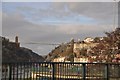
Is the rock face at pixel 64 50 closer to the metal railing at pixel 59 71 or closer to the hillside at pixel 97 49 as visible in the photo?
the hillside at pixel 97 49

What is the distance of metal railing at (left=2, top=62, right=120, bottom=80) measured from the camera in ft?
28.7

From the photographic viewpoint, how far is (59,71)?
31.9 feet

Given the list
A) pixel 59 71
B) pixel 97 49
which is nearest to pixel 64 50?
pixel 97 49

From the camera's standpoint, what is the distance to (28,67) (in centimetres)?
898

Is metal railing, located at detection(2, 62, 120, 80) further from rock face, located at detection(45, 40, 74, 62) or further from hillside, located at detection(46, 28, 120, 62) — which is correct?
hillside, located at detection(46, 28, 120, 62)

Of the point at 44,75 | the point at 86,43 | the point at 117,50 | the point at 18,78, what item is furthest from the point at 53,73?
the point at 86,43

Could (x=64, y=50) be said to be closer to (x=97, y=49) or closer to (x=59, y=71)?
(x=97, y=49)

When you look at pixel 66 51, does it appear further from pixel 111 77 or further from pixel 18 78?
pixel 18 78

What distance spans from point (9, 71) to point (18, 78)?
34 cm

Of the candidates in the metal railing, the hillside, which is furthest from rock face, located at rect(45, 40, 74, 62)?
the metal railing

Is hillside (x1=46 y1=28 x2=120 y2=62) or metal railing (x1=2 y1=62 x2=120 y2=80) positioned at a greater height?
hillside (x1=46 y1=28 x2=120 y2=62)

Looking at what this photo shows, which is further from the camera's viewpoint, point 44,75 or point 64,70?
point 64,70

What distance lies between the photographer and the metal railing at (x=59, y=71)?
8.76 metres

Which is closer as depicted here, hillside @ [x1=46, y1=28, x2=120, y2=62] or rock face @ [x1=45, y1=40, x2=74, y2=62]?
rock face @ [x1=45, y1=40, x2=74, y2=62]
